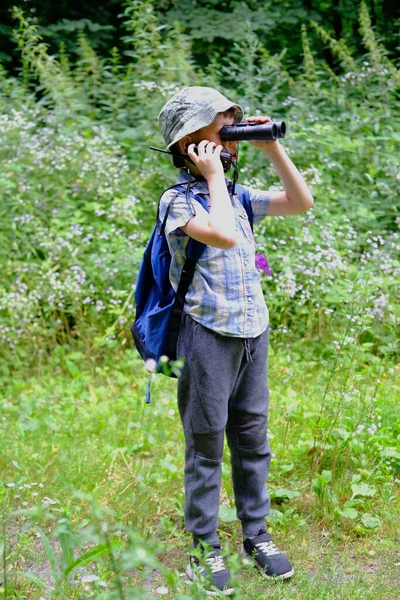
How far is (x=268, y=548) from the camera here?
8.67 feet

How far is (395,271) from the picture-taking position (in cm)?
492

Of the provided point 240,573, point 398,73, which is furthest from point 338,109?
point 240,573

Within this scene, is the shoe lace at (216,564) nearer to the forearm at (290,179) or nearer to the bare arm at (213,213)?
the bare arm at (213,213)

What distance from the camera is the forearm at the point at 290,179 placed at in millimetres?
2582

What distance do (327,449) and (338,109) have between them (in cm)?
430

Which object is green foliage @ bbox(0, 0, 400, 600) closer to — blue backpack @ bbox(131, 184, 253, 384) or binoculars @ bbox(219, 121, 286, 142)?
blue backpack @ bbox(131, 184, 253, 384)

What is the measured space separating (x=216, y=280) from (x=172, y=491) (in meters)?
1.25

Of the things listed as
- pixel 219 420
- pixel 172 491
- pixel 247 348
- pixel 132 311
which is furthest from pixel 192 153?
pixel 132 311

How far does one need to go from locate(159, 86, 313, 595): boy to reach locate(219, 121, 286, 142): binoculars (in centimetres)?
4

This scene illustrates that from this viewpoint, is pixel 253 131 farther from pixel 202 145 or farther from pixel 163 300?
pixel 163 300

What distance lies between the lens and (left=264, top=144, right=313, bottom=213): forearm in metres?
2.58

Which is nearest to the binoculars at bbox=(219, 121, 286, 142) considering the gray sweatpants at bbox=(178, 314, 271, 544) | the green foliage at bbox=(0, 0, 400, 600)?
the gray sweatpants at bbox=(178, 314, 271, 544)

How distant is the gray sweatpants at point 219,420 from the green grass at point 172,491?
14 cm

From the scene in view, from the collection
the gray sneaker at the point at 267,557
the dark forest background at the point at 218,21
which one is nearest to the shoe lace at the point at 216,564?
the gray sneaker at the point at 267,557
